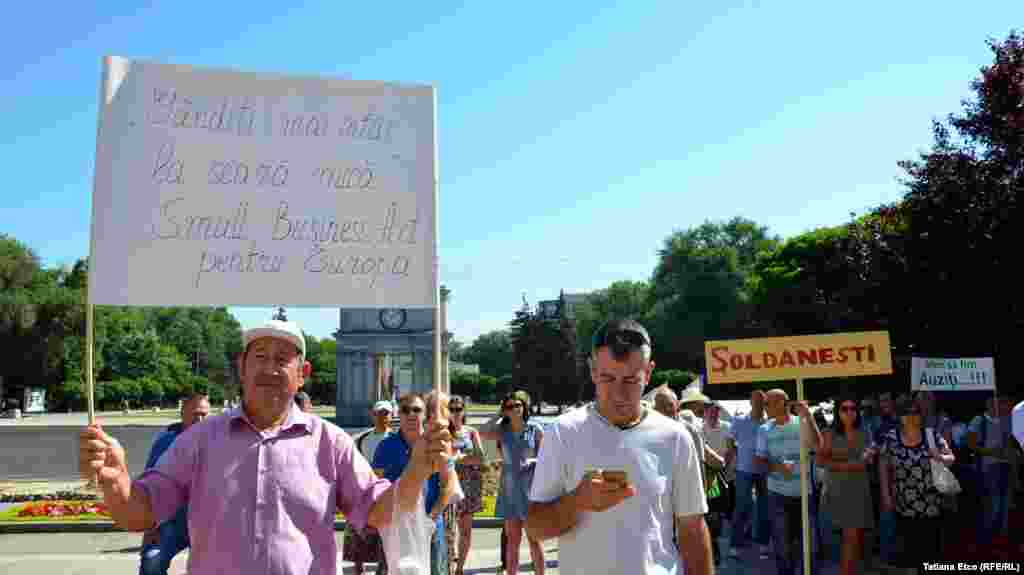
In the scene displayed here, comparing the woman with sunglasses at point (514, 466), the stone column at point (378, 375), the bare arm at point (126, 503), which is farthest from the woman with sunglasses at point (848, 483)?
the stone column at point (378, 375)

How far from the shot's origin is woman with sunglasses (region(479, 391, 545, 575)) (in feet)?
28.5

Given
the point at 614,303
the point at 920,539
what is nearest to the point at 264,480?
the point at 920,539

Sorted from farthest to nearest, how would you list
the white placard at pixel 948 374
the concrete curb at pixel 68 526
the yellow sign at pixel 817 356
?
the white placard at pixel 948 374
the concrete curb at pixel 68 526
the yellow sign at pixel 817 356

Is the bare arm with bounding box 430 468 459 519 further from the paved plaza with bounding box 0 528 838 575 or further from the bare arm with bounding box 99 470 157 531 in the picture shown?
the paved plaza with bounding box 0 528 838 575

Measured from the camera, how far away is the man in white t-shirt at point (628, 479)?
321 cm

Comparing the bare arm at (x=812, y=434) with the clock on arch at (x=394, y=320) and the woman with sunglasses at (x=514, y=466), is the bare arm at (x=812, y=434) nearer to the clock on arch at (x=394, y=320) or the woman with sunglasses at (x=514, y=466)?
the woman with sunglasses at (x=514, y=466)

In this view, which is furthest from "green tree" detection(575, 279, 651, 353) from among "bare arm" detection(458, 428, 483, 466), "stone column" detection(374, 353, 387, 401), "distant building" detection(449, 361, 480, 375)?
"bare arm" detection(458, 428, 483, 466)

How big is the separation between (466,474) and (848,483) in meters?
3.84

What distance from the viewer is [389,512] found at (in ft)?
11.2

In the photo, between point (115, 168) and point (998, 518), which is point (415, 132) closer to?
point (115, 168)

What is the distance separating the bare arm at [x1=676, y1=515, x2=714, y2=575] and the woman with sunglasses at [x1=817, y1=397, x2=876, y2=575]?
18.3 ft

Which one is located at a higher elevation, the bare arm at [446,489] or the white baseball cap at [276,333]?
the white baseball cap at [276,333]

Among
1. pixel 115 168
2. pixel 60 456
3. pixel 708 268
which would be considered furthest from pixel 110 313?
pixel 115 168

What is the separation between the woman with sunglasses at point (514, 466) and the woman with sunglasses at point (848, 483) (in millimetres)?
2863
